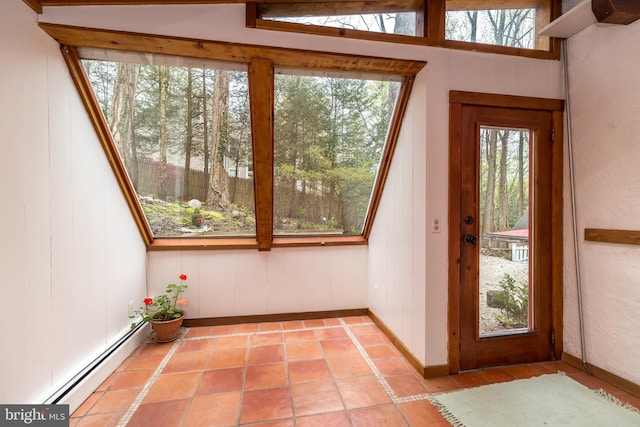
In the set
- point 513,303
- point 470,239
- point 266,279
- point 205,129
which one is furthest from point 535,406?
point 205,129

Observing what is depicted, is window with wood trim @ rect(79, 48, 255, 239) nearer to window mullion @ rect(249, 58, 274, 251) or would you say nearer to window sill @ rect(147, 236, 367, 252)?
window mullion @ rect(249, 58, 274, 251)

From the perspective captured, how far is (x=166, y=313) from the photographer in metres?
2.38

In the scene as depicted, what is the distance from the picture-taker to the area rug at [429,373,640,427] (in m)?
1.40

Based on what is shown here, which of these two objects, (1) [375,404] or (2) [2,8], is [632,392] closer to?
(1) [375,404]

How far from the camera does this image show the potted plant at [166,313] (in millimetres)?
2273

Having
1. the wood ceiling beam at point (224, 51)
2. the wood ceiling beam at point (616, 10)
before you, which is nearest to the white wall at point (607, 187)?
the wood ceiling beam at point (616, 10)

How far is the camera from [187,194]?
2.29m

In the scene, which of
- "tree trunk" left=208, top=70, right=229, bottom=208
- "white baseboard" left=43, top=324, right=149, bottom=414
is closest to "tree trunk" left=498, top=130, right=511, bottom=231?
"tree trunk" left=208, top=70, right=229, bottom=208

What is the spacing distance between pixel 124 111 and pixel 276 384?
2109 mm

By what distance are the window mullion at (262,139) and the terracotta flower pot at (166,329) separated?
103 centimetres

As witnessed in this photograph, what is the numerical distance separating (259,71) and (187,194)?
1.20 metres

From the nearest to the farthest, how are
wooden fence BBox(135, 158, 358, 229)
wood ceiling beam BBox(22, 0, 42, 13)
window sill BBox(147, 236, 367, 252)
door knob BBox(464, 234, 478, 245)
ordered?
wood ceiling beam BBox(22, 0, 42, 13), door knob BBox(464, 234, 478, 245), wooden fence BBox(135, 158, 358, 229), window sill BBox(147, 236, 367, 252)

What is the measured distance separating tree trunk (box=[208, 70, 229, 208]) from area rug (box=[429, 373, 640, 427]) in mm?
2115

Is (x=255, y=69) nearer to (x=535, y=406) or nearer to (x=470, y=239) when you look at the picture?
(x=470, y=239)
